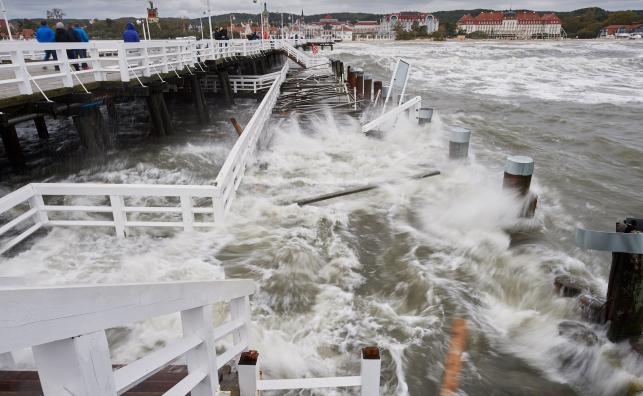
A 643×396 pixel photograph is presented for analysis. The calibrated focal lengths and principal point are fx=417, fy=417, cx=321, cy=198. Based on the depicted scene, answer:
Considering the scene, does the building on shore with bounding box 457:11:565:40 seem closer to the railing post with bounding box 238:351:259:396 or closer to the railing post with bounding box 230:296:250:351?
the railing post with bounding box 230:296:250:351

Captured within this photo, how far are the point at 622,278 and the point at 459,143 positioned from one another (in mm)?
7673

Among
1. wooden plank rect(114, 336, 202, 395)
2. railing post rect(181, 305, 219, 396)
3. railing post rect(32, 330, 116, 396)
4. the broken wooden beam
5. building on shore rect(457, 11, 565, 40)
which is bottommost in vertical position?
the broken wooden beam

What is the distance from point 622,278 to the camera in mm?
4492

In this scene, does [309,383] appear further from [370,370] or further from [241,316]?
[241,316]

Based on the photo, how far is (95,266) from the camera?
682cm

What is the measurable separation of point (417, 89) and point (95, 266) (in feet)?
103

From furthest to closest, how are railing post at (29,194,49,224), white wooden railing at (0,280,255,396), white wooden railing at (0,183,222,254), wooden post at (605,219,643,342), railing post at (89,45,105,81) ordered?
railing post at (89,45,105,81), railing post at (29,194,49,224), white wooden railing at (0,183,222,254), wooden post at (605,219,643,342), white wooden railing at (0,280,255,396)

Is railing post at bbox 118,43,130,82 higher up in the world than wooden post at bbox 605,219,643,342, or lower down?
higher up

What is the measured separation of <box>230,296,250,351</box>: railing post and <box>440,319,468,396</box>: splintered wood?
2471 mm

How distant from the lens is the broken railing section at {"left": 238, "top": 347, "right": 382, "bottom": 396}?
2912mm

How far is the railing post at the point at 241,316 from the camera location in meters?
3.44

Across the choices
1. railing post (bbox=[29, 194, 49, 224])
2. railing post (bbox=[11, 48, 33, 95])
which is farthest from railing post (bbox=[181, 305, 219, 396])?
railing post (bbox=[11, 48, 33, 95])

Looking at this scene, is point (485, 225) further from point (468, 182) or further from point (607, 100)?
point (607, 100)

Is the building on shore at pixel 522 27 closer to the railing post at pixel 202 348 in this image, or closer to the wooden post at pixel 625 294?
the wooden post at pixel 625 294
